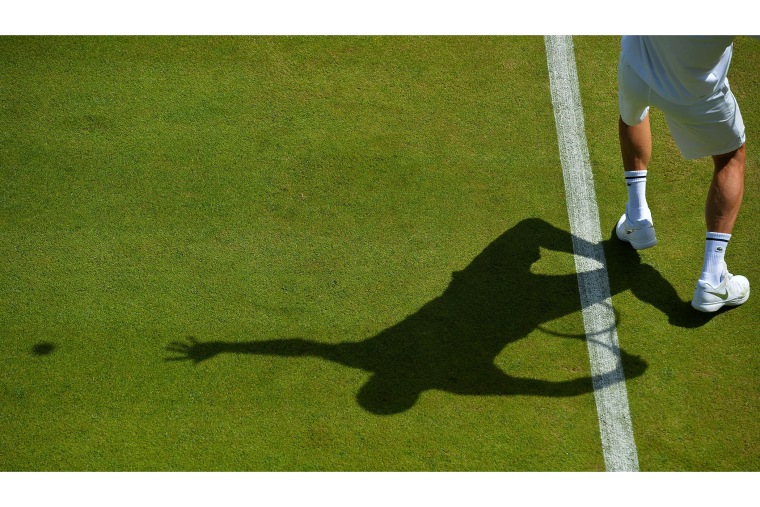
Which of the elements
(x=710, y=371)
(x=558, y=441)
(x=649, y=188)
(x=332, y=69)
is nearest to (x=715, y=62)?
(x=649, y=188)

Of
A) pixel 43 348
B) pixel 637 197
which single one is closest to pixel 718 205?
pixel 637 197

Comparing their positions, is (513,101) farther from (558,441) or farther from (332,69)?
(558,441)

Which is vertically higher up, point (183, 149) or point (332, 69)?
point (332, 69)

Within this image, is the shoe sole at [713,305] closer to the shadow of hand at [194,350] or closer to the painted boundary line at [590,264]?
the painted boundary line at [590,264]

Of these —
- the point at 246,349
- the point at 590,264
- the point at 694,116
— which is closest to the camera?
the point at 694,116

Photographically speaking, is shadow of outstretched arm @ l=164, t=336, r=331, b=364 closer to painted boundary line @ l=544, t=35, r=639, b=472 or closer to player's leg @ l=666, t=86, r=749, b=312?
painted boundary line @ l=544, t=35, r=639, b=472

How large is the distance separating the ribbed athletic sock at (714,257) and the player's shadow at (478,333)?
0.95 ft

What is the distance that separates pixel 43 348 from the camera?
5035mm

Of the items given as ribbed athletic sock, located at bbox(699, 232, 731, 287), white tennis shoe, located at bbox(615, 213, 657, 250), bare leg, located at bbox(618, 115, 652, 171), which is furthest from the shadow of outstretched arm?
ribbed athletic sock, located at bbox(699, 232, 731, 287)

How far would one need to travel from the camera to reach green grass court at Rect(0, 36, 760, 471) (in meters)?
4.69

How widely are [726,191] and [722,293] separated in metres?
0.62

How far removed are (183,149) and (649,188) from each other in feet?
10.7

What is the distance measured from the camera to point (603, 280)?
520 cm

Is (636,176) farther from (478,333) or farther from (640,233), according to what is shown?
(478,333)
